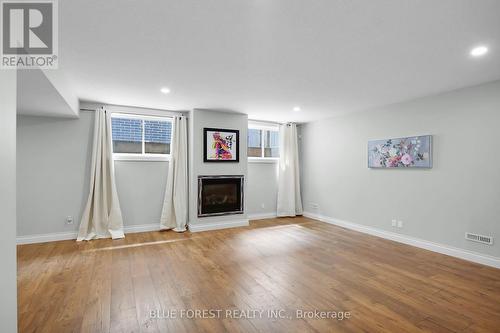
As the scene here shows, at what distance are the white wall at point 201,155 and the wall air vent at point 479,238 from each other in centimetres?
396

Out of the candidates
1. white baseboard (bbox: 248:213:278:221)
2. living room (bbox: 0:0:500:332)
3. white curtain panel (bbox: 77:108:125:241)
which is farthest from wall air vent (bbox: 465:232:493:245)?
white curtain panel (bbox: 77:108:125:241)

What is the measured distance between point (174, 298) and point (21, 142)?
3.98m

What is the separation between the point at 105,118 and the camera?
457 centimetres

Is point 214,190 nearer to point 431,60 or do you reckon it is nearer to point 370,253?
point 370,253

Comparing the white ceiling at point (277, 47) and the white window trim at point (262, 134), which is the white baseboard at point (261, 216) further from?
the white ceiling at point (277, 47)

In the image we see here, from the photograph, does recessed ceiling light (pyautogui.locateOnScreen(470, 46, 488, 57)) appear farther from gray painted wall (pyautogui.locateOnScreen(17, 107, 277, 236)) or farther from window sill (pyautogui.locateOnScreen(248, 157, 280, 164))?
window sill (pyautogui.locateOnScreen(248, 157, 280, 164))

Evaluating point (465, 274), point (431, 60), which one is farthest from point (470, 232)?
point (431, 60)

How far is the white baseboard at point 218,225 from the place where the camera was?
5020 mm

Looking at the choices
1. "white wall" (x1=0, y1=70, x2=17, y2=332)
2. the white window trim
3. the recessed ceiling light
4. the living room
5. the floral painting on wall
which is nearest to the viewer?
"white wall" (x1=0, y1=70, x2=17, y2=332)

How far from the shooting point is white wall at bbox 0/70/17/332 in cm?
117

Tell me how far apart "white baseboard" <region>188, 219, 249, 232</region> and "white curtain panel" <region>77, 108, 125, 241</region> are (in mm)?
1343

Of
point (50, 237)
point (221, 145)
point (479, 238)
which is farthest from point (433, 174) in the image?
point (50, 237)

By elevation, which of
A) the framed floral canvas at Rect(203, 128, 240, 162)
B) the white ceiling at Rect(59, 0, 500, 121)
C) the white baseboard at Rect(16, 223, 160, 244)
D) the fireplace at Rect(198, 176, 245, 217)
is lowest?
Result: the white baseboard at Rect(16, 223, 160, 244)

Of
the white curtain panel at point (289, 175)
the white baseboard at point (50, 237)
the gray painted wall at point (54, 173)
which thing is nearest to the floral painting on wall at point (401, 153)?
the white curtain panel at point (289, 175)
